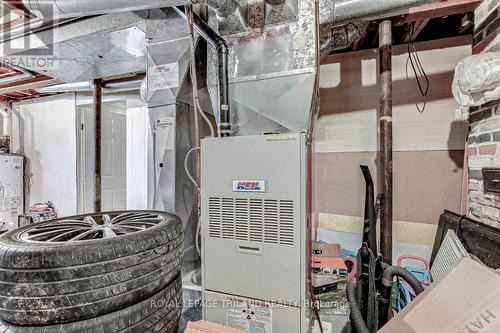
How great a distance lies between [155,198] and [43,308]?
3.49 ft

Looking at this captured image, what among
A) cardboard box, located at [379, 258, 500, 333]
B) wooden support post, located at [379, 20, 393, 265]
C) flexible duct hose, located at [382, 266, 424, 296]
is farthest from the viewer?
wooden support post, located at [379, 20, 393, 265]

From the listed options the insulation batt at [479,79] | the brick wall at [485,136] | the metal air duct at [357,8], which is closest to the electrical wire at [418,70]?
the brick wall at [485,136]

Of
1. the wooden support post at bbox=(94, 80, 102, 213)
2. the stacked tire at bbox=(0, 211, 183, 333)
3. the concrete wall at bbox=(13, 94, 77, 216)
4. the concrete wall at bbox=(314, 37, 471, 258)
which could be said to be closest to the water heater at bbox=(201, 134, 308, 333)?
the stacked tire at bbox=(0, 211, 183, 333)

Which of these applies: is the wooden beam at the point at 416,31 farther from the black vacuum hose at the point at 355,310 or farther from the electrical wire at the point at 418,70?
the black vacuum hose at the point at 355,310

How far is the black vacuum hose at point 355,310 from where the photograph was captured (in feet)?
5.00

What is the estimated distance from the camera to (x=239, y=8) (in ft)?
5.36

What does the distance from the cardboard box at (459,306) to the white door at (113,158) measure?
4.48 m

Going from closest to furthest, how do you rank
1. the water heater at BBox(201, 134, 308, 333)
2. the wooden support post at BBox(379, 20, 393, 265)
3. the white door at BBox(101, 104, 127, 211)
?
the water heater at BBox(201, 134, 308, 333), the wooden support post at BBox(379, 20, 393, 265), the white door at BBox(101, 104, 127, 211)

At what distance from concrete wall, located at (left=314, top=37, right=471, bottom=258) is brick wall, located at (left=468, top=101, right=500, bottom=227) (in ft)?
1.44

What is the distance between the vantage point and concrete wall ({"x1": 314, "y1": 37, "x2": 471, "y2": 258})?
2.48m

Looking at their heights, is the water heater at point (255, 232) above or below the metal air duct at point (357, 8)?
below

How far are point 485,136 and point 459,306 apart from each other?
1.46 m

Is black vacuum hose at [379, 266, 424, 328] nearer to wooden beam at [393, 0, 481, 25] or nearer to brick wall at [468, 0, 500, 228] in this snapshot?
brick wall at [468, 0, 500, 228]

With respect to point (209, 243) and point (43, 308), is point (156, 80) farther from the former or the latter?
point (43, 308)
